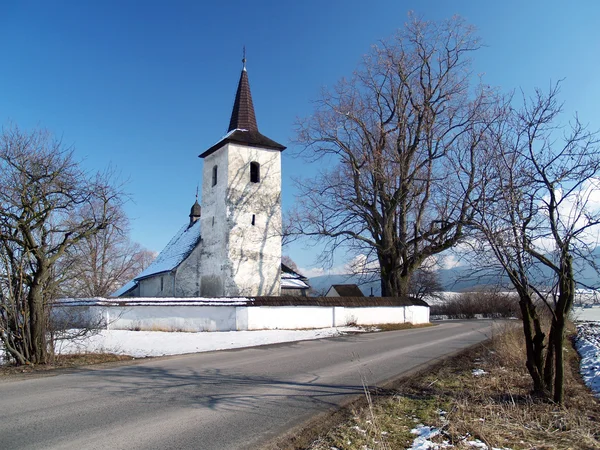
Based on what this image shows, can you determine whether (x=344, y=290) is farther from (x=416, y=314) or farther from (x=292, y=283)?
(x=416, y=314)

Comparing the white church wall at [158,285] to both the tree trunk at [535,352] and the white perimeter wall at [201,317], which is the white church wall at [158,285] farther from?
the tree trunk at [535,352]

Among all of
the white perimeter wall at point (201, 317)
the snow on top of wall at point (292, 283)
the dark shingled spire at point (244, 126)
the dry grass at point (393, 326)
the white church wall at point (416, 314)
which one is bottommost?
the dry grass at point (393, 326)

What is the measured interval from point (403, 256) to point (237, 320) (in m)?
12.1

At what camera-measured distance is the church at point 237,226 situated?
25.8 meters

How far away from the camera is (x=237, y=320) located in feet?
60.3

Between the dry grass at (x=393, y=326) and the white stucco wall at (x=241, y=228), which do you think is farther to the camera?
the white stucco wall at (x=241, y=228)

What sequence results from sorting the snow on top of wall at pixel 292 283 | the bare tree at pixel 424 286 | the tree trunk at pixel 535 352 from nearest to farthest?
1. the tree trunk at pixel 535 352
2. the snow on top of wall at pixel 292 283
3. the bare tree at pixel 424 286

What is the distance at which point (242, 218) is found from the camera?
26234mm

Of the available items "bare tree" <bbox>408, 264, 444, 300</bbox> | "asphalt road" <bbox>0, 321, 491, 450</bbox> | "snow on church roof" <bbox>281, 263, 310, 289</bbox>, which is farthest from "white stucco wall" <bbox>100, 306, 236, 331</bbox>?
"bare tree" <bbox>408, 264, 444, 300</bbox>

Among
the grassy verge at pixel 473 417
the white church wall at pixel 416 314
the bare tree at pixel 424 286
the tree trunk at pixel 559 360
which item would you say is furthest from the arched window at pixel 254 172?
the bare tree at pixel 424 286

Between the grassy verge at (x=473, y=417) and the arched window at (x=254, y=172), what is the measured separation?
69.0 ft

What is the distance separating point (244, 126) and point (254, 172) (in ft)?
13.1

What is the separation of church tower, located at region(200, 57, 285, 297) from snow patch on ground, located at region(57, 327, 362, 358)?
810 cm

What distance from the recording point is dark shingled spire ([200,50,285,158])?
90.5ft
